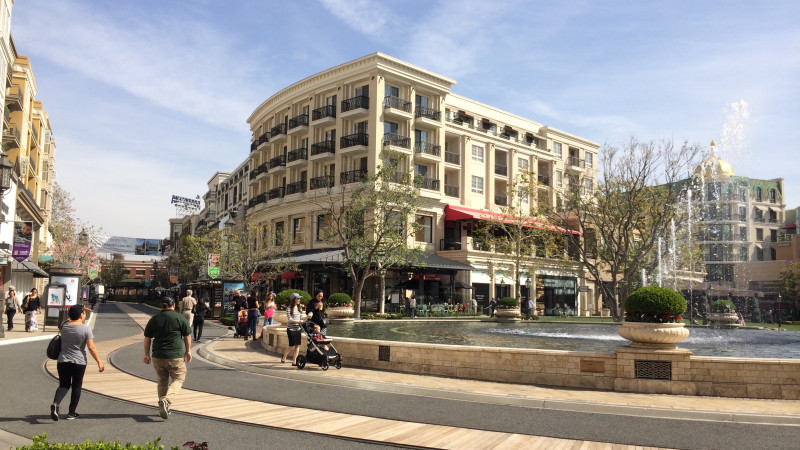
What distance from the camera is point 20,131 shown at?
139ft

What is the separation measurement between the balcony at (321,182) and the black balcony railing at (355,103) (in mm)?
5241

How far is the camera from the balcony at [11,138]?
37688 millimetres

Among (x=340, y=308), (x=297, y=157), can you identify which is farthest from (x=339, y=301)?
(x=297, y=157)

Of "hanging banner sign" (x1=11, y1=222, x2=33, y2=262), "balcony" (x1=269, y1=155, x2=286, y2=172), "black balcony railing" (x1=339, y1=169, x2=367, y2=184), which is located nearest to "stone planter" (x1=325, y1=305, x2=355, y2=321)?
"hanging banner sign" (x1=11, y1=222, x2=33, y2=262)

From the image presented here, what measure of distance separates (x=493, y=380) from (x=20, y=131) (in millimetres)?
42625

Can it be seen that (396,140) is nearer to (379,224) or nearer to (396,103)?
(396,103)

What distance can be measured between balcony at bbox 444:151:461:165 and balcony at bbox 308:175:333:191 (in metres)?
9.86

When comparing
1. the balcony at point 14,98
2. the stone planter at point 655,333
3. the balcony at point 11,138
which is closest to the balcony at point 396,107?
the balcony at point 11,138

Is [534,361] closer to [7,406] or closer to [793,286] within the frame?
[7,406]

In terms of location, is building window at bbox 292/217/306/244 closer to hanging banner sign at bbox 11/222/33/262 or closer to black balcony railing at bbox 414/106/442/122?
black balcony railing at bbox 414/106/442/122

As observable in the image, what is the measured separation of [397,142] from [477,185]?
9899mm

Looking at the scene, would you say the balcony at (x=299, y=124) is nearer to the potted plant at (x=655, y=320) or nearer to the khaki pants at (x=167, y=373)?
the potted plant at (x=655, y=320)

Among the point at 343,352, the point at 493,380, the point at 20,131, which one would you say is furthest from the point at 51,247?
the point at 493,380

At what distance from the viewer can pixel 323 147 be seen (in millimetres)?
46750
